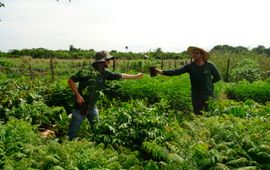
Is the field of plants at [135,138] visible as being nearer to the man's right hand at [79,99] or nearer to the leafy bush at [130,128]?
the leafy bush at [130,128]

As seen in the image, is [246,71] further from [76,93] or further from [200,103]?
[76,93]

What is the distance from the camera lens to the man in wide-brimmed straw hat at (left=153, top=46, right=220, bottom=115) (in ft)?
28.5

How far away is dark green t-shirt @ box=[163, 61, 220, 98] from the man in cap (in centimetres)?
173

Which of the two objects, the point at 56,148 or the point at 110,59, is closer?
the point at 56,148

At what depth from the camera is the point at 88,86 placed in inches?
299

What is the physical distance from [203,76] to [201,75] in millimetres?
40

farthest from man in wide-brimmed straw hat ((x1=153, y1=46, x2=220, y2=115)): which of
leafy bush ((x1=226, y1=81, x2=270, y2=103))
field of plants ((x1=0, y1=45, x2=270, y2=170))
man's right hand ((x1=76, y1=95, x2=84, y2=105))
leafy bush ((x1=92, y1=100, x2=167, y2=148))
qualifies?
leafy bush ((x1=226, y1=81, x2=270, y2=103))

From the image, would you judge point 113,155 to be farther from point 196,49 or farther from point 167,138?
point 196,49

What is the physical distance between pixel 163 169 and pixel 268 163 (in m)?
1.28

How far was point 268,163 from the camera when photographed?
18.3ft

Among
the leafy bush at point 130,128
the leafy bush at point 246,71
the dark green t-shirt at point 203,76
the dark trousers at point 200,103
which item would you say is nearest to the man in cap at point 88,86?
the leafy bush at point 130,128

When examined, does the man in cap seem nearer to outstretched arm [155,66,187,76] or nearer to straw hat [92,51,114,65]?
straw hat [92,51,114,65]

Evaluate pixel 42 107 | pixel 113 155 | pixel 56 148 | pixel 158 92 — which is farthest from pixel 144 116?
pixel 158 92

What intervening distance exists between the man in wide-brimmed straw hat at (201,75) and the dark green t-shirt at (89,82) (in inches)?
62.2
